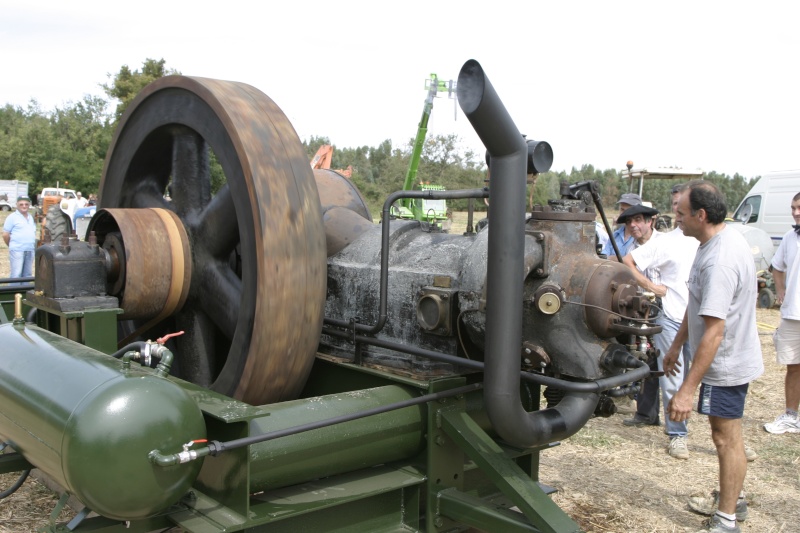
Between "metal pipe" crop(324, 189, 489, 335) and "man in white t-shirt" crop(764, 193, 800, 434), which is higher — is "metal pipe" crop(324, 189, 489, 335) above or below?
above

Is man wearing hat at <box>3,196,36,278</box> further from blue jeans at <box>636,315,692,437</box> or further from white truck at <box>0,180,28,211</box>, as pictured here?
white truck at <box>0,180,28,211</box>

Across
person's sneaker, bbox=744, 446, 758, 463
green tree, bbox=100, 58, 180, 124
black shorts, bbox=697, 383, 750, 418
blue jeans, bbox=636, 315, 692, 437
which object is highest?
green tree, bbox=100, 58, 180, 124

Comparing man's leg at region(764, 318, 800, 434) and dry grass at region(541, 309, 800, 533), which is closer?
dry grass at region(541, 309, 800, 533)

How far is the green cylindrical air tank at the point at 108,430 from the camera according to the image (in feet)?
6.71

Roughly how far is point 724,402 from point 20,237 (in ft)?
31.0

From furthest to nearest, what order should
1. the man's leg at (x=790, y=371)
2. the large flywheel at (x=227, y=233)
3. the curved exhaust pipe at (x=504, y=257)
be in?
the man's leg at (x=790, y=371) → the large flywheel at (x=227, y=233) → the curved exhaust pipe at (x=504, y=257)

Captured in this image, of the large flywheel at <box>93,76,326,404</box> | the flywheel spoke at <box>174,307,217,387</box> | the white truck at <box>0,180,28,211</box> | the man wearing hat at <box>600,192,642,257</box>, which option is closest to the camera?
the large flywheel at <box>93,76,326,404</box>

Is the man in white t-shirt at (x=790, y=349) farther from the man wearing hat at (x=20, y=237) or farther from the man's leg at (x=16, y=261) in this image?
the man's leg at (x=16, y=261)

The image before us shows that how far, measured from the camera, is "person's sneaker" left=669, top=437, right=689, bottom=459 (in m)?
5.13

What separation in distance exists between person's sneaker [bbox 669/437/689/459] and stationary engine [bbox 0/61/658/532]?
211 cm

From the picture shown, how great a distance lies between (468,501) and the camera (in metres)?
2.84

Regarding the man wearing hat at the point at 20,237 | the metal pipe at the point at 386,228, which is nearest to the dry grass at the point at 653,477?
the metal pipe at the point at 386,228

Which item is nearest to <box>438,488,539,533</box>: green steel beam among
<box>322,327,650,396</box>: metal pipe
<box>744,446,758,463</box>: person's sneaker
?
<box>322,327,650,396</box>: metal pipe

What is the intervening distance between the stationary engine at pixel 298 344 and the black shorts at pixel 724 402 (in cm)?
88
